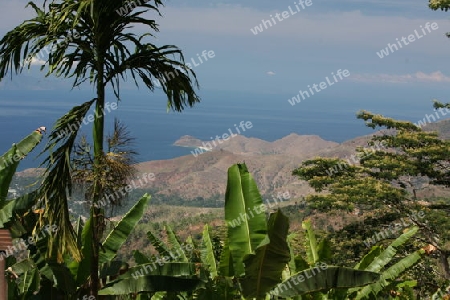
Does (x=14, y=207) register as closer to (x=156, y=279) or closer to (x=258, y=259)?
(x=156, y=279)

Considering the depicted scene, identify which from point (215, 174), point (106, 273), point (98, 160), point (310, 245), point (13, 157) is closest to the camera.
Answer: point (98, 160)

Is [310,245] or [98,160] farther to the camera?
[310,245]

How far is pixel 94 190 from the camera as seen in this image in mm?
5152

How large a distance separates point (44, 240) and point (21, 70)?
1810 mm

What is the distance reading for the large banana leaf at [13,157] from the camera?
5867mm

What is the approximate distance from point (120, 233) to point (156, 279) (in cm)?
82

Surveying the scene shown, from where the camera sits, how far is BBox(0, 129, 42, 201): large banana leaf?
231 inches

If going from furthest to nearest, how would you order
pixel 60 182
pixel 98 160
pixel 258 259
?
pixel 258 259, pixel 98 160, pixel 60 182

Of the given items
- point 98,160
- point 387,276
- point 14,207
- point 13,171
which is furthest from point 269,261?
point 13,171

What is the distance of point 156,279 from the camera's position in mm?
5926

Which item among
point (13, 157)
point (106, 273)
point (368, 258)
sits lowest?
point (368, 258)

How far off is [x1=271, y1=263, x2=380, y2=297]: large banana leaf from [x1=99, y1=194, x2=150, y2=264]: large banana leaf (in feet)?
6.12

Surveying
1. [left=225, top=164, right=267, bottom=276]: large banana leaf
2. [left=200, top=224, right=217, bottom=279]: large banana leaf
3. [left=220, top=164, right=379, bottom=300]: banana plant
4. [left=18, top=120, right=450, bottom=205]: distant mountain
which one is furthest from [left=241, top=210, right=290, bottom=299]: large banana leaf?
[left=18, top=120, right=450, bottom=205]: distant mountain

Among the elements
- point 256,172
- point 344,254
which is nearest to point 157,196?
point 256,172
